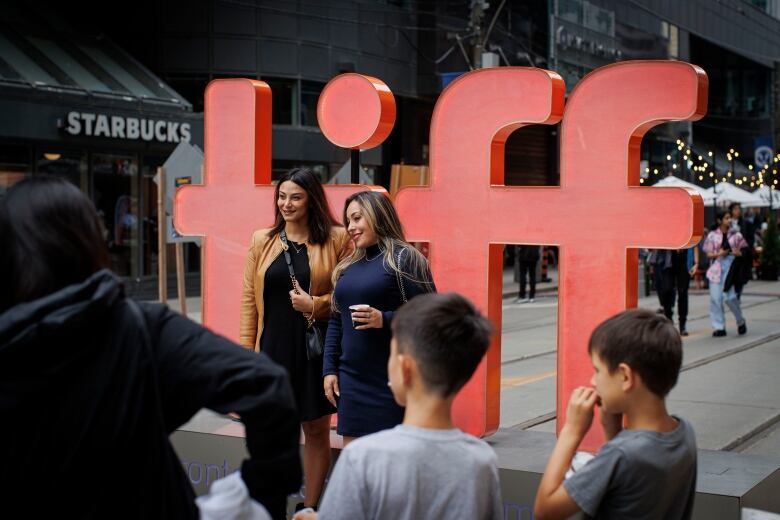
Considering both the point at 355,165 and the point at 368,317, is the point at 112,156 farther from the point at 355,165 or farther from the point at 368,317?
the point at 368,317

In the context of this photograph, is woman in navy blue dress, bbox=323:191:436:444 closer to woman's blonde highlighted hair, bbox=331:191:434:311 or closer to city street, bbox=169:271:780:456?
woman's blonde highlighted hair, bbox=331:191:434:311

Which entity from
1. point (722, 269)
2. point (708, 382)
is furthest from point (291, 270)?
point (722, 269)

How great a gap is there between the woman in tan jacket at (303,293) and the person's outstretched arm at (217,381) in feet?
9.30

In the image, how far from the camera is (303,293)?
5.30 meters

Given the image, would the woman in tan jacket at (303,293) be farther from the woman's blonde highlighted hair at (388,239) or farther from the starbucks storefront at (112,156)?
the starbucks storefront at (112,156)

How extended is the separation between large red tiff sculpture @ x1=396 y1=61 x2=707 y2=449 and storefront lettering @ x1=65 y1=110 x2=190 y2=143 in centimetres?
1460

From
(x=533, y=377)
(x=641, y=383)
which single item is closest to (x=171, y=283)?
(x=533, y=377)

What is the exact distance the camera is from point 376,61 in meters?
28.2

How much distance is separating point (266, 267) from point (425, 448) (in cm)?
294

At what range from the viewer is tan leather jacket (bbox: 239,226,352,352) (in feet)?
17.6

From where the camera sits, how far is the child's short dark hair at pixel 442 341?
104 inches

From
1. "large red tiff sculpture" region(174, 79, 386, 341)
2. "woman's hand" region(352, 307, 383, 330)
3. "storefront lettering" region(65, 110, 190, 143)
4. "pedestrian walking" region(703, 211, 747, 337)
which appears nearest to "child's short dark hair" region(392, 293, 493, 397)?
"woman's hand" region(352, 307, 383, 330)

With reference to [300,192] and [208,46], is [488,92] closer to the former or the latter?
[300,192]

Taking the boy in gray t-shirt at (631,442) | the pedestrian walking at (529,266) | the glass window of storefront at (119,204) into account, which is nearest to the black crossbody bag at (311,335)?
the boy in gray t-shirt at (631,442)
